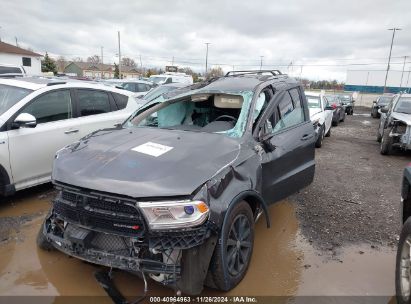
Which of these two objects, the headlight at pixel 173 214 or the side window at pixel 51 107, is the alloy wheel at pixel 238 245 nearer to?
the headlight at pixel 173 214

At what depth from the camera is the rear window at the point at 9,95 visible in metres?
4.82

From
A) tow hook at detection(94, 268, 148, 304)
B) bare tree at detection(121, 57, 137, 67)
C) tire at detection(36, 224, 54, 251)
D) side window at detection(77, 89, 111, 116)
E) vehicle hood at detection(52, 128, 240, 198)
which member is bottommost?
tow hook at detection(94, 268, 148, 304)

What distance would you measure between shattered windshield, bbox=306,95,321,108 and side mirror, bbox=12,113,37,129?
8.90m

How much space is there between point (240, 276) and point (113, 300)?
3.63 feet

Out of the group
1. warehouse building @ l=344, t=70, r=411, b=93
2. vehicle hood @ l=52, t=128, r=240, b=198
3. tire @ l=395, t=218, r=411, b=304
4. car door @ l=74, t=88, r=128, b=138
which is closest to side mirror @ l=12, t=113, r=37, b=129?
car door @ l=74, t=88, r=128, b=138

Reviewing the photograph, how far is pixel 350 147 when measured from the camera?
11.1 meters

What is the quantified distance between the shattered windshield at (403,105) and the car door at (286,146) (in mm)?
6355

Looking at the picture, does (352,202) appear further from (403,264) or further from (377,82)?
(377,82)

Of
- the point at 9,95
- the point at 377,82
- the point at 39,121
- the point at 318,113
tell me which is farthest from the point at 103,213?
the point at 377,82

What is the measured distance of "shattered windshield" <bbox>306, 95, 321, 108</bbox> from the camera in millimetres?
11564

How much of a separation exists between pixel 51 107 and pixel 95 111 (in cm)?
81

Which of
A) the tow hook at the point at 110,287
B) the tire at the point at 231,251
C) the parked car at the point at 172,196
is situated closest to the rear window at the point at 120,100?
the parked car at the point at 172,196

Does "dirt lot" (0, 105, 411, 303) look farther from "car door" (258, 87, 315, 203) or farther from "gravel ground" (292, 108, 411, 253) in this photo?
"car door" (258, 87, 315, 203)

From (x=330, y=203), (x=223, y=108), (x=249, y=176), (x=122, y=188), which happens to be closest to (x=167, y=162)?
(x=122, y=188)
